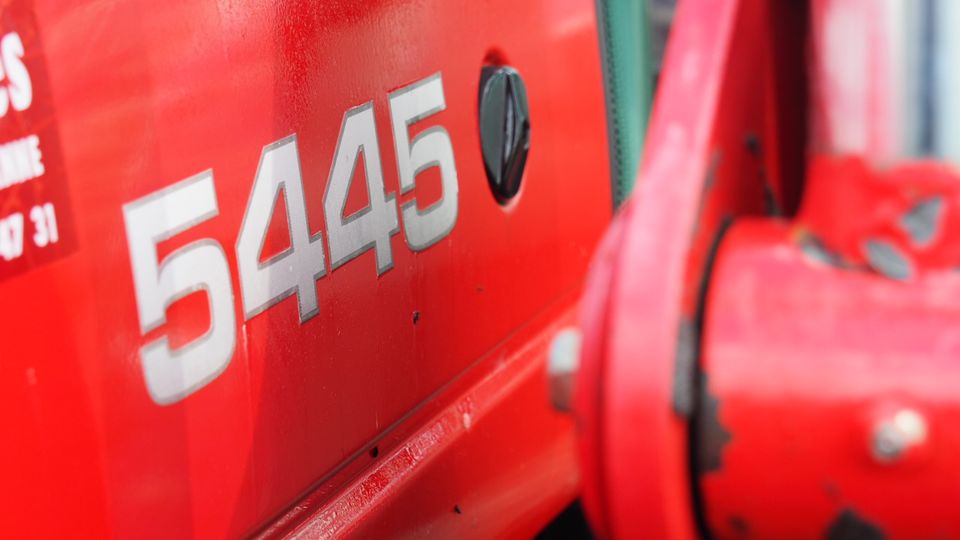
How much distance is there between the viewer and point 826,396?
823 mm

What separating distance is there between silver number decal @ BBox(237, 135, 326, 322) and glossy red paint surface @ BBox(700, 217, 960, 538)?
1.85ft

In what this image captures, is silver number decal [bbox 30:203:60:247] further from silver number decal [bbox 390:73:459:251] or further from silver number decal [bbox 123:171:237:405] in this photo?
silver number decal [bbox 390:73:459:251]

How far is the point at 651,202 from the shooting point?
0.87 meters

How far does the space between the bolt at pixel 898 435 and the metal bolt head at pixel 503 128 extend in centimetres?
112

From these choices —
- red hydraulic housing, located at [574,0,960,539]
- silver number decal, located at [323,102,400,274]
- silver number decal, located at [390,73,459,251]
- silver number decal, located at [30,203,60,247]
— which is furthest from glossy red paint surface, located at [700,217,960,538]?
silver number decal, located at [390,73,459,251]

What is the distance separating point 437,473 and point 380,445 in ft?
0.46

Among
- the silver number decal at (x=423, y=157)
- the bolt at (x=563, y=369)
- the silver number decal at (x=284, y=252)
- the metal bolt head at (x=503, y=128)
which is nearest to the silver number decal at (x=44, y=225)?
the silver number decal at (x=284, y=252)

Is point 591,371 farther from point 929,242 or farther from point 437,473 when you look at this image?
point 437,473

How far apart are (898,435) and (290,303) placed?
74cm

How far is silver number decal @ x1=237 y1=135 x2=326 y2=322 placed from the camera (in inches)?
52.1

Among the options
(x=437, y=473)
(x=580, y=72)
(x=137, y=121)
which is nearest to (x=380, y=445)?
(x=437, y=473)

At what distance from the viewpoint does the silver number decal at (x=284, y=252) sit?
132 centimetres

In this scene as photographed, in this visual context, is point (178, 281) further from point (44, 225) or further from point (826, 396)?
point (826, 396)

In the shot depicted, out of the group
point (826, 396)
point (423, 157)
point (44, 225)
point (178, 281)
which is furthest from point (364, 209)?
point (826, 396)
